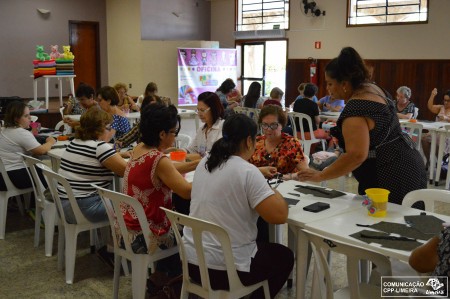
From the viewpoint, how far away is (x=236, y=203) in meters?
2.28

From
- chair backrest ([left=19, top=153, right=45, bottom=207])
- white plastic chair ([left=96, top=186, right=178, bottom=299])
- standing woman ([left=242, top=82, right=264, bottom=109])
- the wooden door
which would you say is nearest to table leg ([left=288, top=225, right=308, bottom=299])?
white plastic chair ([left=96, top=186, right=178, bottom=299])

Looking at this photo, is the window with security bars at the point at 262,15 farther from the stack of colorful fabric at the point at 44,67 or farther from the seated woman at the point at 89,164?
the seated woman at the point at 89,164

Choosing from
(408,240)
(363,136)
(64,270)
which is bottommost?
(64,270)

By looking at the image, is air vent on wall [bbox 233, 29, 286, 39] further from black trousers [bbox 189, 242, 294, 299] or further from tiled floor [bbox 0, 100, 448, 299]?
black trousers [bbox 189, 242, 294, 299]

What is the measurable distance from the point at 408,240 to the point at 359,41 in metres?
8.16

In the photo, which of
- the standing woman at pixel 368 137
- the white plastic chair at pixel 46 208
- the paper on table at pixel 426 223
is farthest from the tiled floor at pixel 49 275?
the paper on table at pixel 426 223

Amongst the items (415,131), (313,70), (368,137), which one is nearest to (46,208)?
(368,137)

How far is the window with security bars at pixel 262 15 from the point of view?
36.7 ft

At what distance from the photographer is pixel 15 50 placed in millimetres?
11516

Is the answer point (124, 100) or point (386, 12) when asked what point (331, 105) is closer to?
point (386, 12)

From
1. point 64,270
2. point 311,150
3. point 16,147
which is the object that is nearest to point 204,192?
point 64,270

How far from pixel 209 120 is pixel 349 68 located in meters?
1.65

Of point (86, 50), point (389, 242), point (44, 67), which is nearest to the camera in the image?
point (389, 242)

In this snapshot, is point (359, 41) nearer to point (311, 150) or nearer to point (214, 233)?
point (311, 150)
